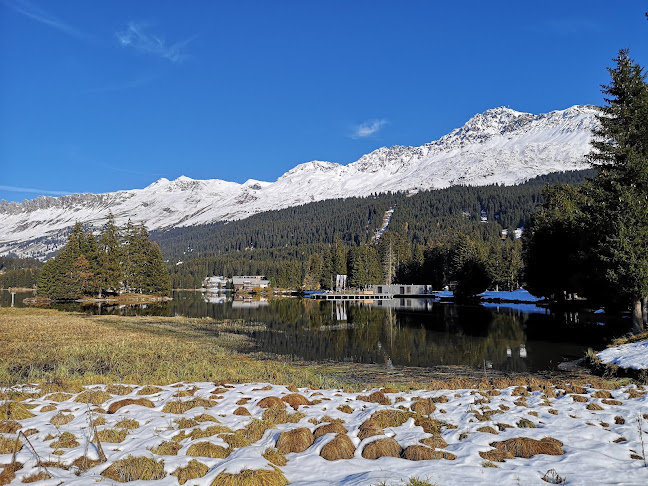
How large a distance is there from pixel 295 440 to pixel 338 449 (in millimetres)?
1006

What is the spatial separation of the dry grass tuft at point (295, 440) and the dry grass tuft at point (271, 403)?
2531 millimetres

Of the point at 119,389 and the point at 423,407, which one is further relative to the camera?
the point at 119,389

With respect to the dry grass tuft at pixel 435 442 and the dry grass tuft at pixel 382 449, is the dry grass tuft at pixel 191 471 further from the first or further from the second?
the dry grass tuft at pixel 435 442

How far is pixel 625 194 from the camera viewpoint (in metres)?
24.7

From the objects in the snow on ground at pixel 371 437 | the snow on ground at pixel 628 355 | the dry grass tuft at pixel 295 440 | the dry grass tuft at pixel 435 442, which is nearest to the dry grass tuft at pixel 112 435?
the snow on ground at pixel 371 437

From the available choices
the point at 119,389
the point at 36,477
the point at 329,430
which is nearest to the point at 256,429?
the point at 329,430

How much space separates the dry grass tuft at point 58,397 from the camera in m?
11.8

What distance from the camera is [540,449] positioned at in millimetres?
8352

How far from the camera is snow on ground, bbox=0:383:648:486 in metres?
7.29

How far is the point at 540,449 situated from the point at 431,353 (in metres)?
19.0

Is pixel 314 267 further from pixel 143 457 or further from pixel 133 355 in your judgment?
pixel 143 457

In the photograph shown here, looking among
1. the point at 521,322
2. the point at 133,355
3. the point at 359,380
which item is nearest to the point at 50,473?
the point at 359,380

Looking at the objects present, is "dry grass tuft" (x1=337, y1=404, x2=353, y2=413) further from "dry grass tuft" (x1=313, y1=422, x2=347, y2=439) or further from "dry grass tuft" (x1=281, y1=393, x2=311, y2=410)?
"dry grass tuft" (x1=313, y1=422, x2=347, y2=439)

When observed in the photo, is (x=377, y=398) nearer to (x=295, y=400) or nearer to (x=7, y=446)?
(x=295, y=400)
